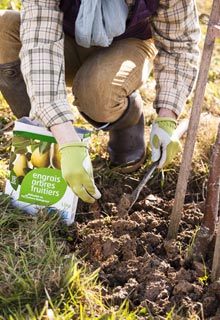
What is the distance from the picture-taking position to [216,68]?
3447mm

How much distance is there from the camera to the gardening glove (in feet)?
5.95

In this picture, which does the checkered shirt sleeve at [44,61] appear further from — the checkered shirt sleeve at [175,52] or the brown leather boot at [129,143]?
the brown leather boot at [129,143]

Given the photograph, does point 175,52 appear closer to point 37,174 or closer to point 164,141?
point 164,141

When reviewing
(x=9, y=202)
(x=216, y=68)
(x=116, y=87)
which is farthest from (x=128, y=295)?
(x=216, y=68)

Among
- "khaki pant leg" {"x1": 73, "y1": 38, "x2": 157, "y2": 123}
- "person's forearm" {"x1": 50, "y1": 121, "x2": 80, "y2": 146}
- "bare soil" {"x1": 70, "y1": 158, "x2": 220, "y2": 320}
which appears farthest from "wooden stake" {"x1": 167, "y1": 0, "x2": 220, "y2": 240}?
"khaki pant leg" {"x1": 73, "y1": 38, "x2": 157, "y2": 123}

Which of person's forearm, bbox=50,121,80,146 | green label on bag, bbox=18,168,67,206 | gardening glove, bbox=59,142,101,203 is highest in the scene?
person's forearm, bbox=50,121,80,146

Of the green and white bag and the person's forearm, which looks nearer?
the person's forearm

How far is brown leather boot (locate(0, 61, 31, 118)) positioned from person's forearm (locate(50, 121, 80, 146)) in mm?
536

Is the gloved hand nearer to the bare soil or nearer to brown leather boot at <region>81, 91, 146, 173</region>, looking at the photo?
the bare soil

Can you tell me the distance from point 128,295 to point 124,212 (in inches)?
16.9

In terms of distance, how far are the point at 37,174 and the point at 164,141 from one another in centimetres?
46

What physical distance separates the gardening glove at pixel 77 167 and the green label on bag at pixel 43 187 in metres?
0.19

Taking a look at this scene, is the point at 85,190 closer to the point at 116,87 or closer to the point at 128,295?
the point at 128,295

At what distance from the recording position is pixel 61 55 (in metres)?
1.96
